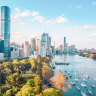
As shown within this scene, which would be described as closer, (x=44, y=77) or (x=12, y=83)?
(x=12, y=83)

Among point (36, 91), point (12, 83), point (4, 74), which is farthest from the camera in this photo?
point (4, 74)

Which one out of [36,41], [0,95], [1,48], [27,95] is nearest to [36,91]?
[27,95]

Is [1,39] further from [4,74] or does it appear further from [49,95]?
[49,95]

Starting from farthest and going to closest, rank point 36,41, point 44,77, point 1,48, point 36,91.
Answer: point 36,41 < point 1,48 < point 44,77 < point 36,91

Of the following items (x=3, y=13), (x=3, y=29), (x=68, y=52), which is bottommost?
(x=68, y=52)

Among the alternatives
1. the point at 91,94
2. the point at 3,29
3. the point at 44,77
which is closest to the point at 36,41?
the point at 3,29

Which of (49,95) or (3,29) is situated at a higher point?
(3,29)
